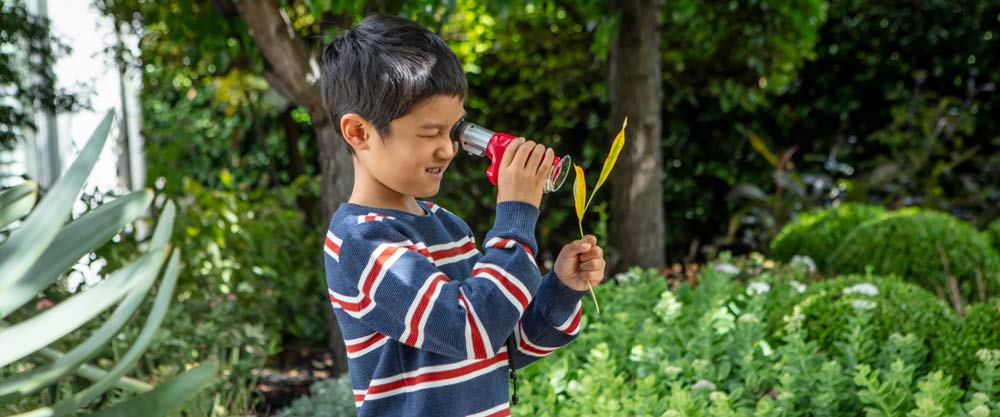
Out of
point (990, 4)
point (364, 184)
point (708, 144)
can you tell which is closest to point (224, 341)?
point (364, 184)

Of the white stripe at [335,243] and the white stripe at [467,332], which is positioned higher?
the white stripe at [335,243]

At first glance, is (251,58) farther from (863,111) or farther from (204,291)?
(863,111)

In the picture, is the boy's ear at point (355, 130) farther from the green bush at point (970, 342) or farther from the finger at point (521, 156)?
the green bush at point (970, 342)

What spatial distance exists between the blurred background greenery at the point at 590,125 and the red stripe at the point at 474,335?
2.12m

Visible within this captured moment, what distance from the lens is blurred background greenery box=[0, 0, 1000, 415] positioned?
3.80 m

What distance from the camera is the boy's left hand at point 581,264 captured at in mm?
1294

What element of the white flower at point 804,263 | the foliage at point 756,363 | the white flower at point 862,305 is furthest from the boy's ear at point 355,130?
the white flower at point 804,263

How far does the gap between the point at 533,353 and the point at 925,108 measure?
17.2ft

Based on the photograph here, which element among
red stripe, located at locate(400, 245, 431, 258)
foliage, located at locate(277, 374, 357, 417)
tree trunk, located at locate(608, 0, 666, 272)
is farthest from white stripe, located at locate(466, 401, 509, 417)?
tree trunk, located at locate(608, 0, 666, 272)

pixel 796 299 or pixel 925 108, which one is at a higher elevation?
pixel 925 108

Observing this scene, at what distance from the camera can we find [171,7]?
13.6 feet

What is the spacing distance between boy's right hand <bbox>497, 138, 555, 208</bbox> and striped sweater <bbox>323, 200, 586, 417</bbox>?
0.04 ft

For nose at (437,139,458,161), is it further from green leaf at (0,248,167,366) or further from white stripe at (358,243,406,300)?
green leaf at (0,248,167,366)

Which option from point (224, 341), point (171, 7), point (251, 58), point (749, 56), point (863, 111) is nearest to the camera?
point (224, 341)
